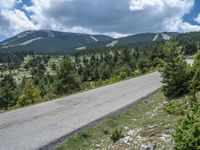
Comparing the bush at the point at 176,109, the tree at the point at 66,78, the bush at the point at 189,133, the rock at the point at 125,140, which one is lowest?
the tree at the point at 66,78

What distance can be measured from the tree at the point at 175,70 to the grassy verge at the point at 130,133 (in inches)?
132

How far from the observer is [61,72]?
5612cm

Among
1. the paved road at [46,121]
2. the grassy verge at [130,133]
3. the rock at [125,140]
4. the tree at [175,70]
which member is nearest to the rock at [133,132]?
the grassy verge at [130,133]

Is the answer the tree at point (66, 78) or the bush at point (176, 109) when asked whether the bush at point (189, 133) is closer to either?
the bush at point (176, 109)

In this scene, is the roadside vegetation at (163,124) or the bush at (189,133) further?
the roadside vegetation at (163,124)

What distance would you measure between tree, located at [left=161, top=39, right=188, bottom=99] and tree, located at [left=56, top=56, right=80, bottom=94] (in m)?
38.0

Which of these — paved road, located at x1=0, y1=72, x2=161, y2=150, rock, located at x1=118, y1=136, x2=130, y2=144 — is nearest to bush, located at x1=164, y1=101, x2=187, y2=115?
rock, located at x1=118, y1=136, x2=130, y2=144

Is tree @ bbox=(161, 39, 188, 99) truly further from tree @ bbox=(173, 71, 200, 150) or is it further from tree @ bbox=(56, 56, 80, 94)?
tree @ bbox=(56, 56, 80, 94)

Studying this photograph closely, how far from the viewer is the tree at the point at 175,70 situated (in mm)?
17531

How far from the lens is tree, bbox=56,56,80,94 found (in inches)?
2178

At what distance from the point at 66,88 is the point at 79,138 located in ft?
143

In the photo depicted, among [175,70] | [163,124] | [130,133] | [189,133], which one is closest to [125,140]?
[130,133]

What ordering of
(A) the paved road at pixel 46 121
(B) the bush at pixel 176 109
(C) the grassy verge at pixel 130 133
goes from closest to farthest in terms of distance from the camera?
(C) the grassy verge at pixel 130 133, (A) the paved road at pixel 46 121, (B) the bush at pixel 176 109

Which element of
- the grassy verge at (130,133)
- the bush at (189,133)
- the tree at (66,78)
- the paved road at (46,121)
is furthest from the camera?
the tree at (66,78)
